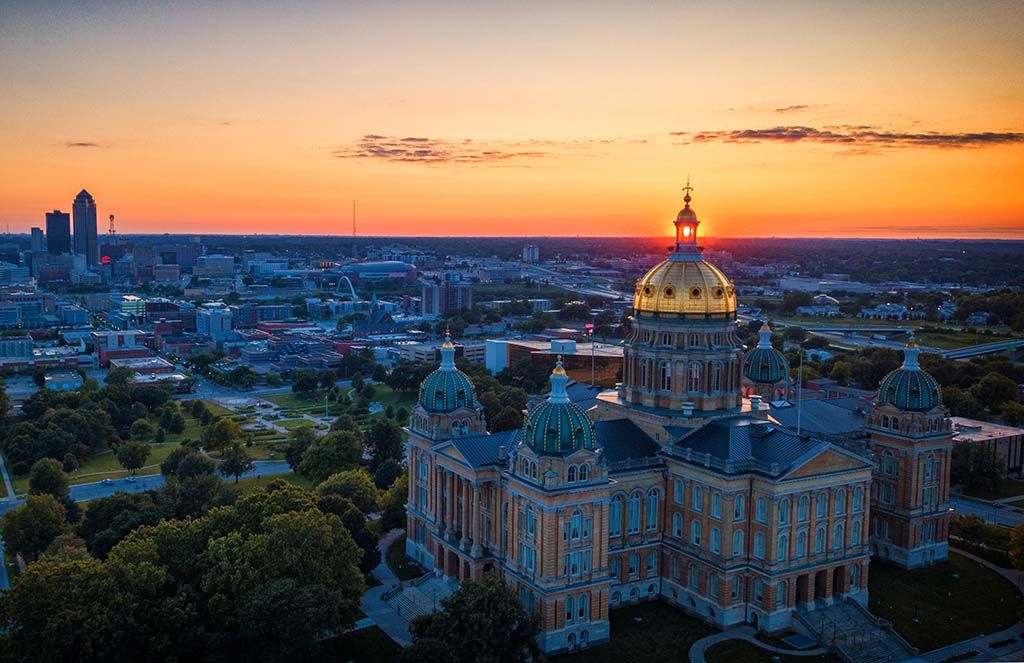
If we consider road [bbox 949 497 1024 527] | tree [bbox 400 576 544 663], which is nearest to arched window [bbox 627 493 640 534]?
tree [bbox 400 576 544 663]

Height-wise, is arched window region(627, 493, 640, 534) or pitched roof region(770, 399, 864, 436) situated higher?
pitched roof region(770, 399, 864, 436)

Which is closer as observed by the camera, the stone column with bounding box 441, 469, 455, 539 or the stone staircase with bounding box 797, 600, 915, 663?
the stone staircase with bounding box 797, 600, 915, 663

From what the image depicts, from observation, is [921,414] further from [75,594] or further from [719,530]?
[75,594]

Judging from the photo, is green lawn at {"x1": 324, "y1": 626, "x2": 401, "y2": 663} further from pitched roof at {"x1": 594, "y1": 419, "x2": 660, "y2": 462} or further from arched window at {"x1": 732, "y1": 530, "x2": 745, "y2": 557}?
arched window at {"x1": 732, "y1": 530, "x2": 745, "y2": 557}

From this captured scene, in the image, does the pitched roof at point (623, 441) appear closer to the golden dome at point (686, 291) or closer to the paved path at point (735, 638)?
the golden dome at point (686, 291)

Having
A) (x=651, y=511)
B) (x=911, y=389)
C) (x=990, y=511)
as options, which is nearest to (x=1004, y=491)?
(x=990, y=511)

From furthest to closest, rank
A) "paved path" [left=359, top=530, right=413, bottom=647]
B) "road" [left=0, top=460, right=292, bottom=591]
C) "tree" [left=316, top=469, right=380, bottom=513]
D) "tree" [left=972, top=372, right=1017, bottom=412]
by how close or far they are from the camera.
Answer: "tree" [left=972, top=372, right=1017, bottom=412]
"road" [left=0, top=460, right=292, bottom=591]
"tree" [left=316, top=469, right=380, bottom=513]
"paved path" [left=359, top=530, right=413, bottom=647]

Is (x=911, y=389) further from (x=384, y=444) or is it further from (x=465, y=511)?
(x=384, y=444)
